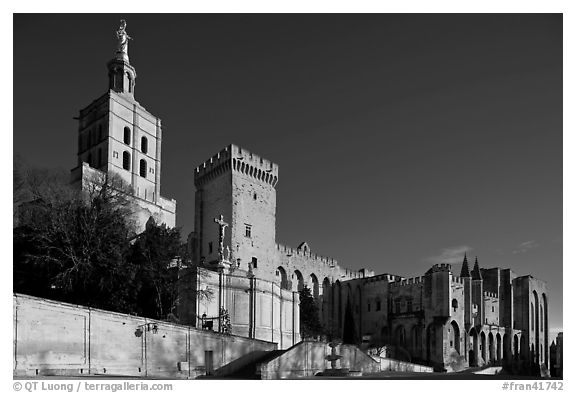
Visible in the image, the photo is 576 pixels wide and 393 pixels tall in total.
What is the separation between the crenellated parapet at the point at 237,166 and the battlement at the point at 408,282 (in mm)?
15109

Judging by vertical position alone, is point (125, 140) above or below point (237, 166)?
above

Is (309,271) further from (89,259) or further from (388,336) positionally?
(89,259)

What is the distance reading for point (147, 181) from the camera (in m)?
52.0

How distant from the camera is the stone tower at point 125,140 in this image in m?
48.8

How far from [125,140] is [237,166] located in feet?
33.0

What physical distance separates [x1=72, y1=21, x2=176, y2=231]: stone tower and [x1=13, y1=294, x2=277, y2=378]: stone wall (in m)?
23.3

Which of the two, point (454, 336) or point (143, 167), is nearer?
point (454, 336)

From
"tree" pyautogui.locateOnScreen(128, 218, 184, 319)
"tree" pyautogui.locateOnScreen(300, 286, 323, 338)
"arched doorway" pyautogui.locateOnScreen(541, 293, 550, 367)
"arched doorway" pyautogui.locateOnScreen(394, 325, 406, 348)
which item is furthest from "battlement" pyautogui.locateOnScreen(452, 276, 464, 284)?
"tree" pyautogui.locateOnScreen(128, 218, 184, 319)

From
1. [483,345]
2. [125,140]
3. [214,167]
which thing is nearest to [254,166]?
[214,167]

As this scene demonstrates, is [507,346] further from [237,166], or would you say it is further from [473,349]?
[237,166]

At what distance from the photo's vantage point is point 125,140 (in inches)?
2002

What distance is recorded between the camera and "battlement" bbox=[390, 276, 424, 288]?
179 feet

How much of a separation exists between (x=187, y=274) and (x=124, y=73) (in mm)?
27703
